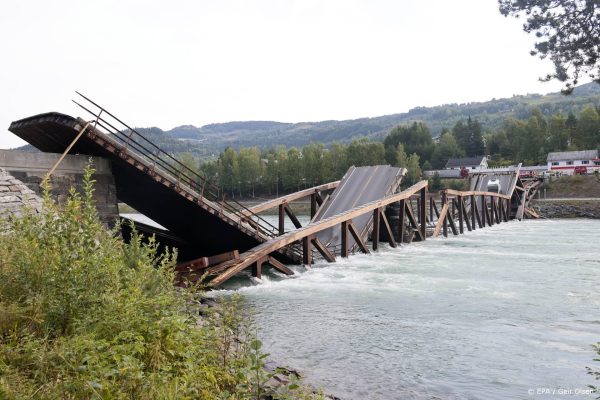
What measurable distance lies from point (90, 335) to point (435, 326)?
7.52 metres

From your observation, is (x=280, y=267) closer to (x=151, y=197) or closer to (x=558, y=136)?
(x=151, y=197)

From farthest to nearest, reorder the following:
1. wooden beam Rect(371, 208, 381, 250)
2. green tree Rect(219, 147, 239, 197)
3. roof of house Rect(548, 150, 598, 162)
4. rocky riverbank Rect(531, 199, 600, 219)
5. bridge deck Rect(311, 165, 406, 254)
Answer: green tree Rect(219, 147, 239, 197), roof of house Rect(548, 150, 598, 162), rocky riverbank Rect(531, 199, 600, 219), bridge deck Rect(311, 165, 406, 254), wooden beam Rect(371, 208, 381, 250)

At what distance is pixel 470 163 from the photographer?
10669 cm

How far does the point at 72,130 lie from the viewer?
477 inches

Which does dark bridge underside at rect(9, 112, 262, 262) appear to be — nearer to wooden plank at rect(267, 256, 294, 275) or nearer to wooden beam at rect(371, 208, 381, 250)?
wooden plank at rect(267, 256, 294, 275)

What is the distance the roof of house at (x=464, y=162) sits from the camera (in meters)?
106

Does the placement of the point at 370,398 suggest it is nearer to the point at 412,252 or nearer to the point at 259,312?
the point at 259,312

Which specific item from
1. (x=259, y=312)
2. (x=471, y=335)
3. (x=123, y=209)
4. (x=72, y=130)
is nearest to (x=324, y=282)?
(x=259, y=312)

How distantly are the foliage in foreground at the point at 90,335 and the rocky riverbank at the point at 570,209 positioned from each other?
196ft

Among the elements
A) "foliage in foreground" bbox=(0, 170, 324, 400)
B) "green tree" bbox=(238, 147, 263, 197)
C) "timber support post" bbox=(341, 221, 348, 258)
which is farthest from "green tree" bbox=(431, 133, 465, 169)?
"foliage in foreground" bbox=(0, 170, 324, 400)

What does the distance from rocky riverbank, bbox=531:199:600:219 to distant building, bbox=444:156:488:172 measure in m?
41.8

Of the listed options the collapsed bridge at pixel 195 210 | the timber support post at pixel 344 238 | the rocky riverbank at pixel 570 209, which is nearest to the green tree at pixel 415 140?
the rocky riverbank at pixel 570 209

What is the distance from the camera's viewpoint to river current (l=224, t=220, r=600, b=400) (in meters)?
7.25

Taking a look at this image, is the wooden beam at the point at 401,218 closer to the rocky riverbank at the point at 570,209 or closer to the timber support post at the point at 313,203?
the timber support post at the point at 313,203
